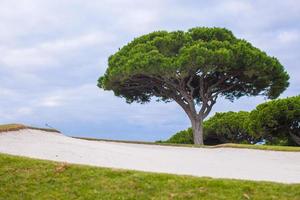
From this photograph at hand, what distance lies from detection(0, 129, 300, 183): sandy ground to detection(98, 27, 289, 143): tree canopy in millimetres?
11946

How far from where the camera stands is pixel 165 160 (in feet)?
47.7

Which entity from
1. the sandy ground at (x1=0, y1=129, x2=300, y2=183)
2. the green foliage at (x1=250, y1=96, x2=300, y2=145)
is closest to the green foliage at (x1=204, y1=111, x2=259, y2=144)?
the green foliage at (x1=250, y1=96, x2=300, y2=145)

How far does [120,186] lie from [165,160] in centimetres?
562

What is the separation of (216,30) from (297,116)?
26.6 ft

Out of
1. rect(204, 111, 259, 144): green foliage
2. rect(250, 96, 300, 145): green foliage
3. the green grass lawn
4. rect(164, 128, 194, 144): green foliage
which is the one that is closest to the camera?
the green grass lawn

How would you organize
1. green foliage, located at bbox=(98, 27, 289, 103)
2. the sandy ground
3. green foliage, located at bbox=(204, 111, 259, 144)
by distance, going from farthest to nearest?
green foliage, located at bbox=(204, 111, 259, 144) < green foliage, located at bbox=(98, 27, 289, 103) < the sandy ground

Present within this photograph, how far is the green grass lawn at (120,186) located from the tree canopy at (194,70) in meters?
19.1

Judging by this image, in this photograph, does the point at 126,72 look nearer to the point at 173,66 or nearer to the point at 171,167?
the point at 173,66

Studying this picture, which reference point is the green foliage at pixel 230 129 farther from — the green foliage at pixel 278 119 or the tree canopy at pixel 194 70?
the green foliage at pixel 278 119

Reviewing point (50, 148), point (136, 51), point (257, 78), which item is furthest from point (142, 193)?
point (257, 78)

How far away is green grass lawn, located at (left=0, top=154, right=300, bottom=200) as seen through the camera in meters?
8.69

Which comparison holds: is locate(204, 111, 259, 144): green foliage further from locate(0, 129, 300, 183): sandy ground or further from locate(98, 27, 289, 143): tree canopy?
locate(0, 129, 300, 183): sandy ground

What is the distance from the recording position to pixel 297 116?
30484 millimetres

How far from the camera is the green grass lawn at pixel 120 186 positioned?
28.5 ft
